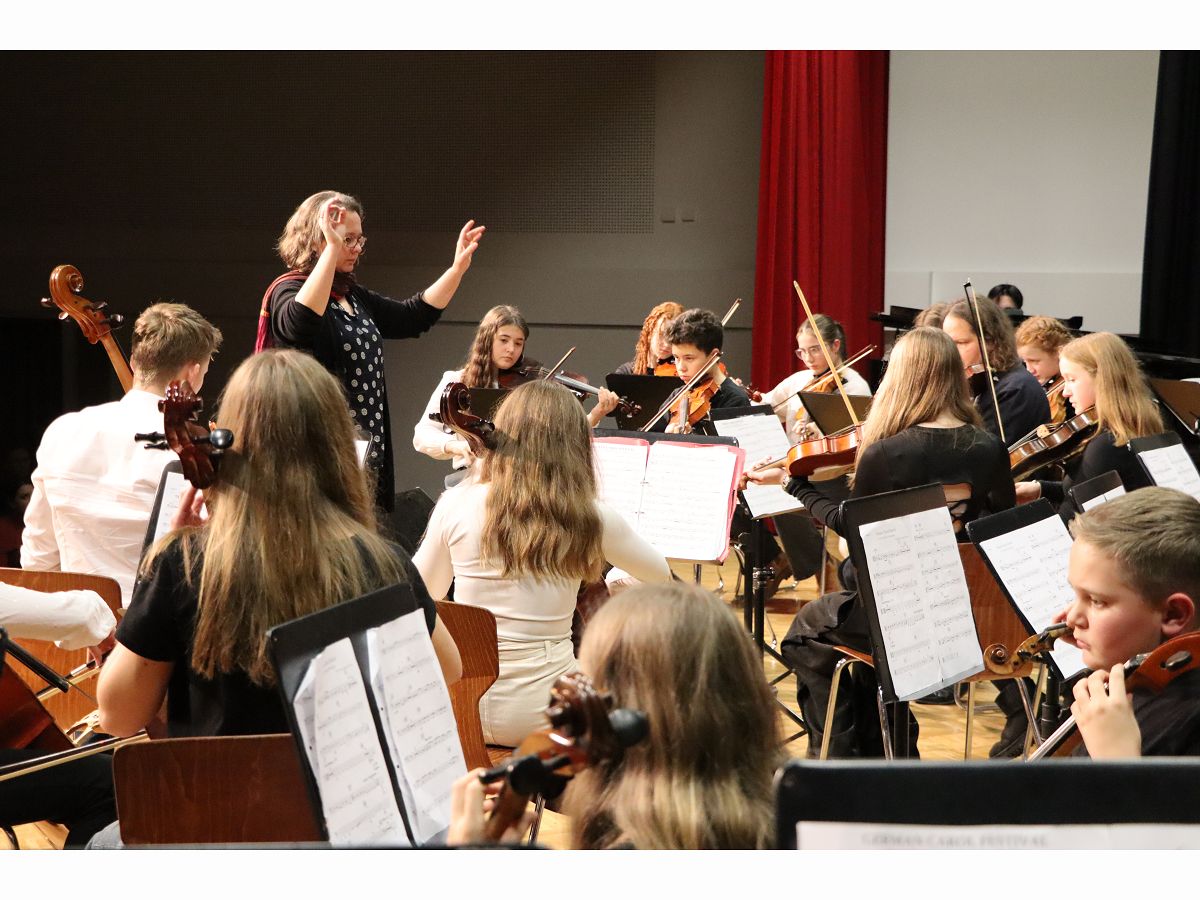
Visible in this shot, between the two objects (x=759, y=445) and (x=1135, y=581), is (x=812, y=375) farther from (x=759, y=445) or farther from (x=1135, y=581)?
(x=1135, y=581)

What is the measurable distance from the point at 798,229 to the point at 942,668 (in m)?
5.35

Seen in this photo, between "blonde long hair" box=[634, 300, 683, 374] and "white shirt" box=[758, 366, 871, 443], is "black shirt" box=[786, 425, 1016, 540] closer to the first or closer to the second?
"white shirt" box=[758, 366, 871, 443]

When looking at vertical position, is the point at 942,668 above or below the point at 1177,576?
below

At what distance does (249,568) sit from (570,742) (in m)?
0.69

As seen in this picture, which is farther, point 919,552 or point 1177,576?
point 919,552

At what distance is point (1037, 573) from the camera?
2.32m

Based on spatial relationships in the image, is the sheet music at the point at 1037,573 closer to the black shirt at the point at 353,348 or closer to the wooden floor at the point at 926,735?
the wooden floor at the point at 926,735

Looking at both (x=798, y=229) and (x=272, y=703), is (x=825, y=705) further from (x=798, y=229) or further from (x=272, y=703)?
(x=798, y=229)

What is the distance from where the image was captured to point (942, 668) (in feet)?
7.48

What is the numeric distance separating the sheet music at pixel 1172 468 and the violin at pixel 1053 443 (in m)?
0.37

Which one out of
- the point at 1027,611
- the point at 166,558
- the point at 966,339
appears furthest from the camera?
the point at 966,339

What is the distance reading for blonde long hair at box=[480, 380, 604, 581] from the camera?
2.34m

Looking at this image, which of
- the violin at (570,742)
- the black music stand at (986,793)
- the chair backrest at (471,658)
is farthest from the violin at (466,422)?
the black music stand at (986,793)

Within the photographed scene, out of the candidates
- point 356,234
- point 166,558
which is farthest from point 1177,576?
point 356,234
